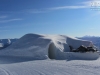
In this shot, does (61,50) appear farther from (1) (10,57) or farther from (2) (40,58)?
(1) (10,57)

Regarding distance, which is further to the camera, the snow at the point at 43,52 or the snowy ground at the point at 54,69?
the snow at the point at 43,52

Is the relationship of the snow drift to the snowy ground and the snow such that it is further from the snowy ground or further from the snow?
the snowy ground

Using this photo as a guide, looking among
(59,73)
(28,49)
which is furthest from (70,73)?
(28,49)

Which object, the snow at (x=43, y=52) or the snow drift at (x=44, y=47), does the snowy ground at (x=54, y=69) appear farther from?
the snow drift at (x=44, y=47)

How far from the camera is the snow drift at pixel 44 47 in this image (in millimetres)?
23378

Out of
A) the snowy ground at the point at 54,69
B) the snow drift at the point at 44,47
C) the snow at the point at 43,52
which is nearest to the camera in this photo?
the snowy ground at the point at 54,69

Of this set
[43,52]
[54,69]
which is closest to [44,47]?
[43,52]

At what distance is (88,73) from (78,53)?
378 inches

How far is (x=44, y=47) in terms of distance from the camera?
963 inches

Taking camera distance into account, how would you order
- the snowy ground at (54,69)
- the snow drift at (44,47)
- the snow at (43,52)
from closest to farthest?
1. the snowy ground at (54,69)
2. the snow at (43,52)
3. the snow drift at (44,47)

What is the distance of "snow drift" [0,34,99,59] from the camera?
23.4m

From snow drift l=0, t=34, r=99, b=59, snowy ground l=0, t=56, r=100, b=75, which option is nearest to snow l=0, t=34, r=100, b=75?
snow drift l=0, t=34, r=99, b=59

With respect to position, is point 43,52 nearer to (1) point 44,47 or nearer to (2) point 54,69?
(1) point 44,47

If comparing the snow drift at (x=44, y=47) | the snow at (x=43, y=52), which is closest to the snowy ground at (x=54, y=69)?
the snow at (x=43, y=52)
